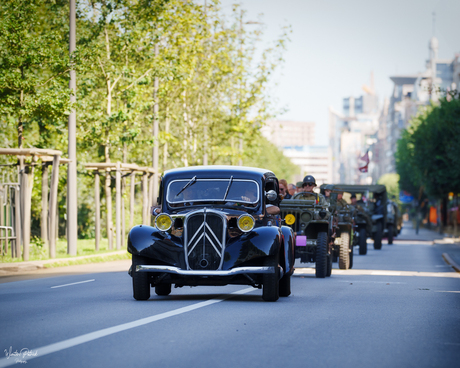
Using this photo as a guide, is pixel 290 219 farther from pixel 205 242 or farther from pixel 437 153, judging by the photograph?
pixel 437 153

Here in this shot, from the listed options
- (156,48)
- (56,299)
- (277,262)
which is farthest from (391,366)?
(156,48)

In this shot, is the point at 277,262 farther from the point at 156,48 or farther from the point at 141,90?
the point at 156,48

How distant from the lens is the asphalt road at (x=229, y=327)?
7.16 meters

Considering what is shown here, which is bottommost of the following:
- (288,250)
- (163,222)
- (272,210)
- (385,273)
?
(385,273)

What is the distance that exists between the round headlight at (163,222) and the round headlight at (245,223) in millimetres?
965

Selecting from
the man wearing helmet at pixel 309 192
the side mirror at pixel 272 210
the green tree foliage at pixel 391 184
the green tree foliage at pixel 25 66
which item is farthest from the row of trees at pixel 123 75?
the green tree foliage at pixel 391 184

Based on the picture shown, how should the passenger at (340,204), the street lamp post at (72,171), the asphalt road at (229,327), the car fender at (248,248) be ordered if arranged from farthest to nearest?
the street lamp post at (72,171) < the passenger at (340,204) < the car fender at (248,248) < the asphalt road at (229,327)

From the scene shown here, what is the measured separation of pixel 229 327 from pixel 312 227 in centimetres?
938

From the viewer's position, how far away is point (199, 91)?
44.3 m

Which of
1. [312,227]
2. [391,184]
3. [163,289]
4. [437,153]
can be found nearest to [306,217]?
[312,227]

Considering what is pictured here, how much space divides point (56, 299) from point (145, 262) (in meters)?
1.69

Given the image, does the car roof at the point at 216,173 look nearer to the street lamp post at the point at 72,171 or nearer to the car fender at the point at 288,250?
the car fender at the point at 288,250

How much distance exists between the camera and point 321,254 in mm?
17812

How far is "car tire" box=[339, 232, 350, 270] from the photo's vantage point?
21.3 meters
